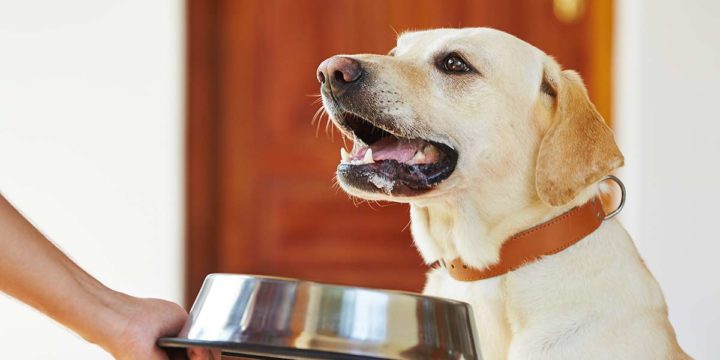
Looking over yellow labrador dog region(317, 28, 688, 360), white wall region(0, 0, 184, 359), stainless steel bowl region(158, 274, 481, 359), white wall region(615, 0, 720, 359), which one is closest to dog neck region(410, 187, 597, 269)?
yellow labrador dog region(317, 28, 688, 360)

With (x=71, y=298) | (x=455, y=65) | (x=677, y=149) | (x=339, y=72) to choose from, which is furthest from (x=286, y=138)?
(x=71, y=298)

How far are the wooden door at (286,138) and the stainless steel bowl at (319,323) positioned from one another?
2983mm

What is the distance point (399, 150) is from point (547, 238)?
310mm

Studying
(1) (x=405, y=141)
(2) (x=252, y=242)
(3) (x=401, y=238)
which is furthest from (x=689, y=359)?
(2) (x=252, y=242)

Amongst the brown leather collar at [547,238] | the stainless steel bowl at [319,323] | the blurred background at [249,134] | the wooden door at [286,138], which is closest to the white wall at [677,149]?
the blurred background at [249,134]

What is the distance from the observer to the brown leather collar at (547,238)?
170 centimetres

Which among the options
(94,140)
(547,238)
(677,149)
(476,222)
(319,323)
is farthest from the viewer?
(94,140)

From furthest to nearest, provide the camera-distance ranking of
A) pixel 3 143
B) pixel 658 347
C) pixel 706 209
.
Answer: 1. pixel 3 143
2. pixel 706 209
3. pixel 658 347

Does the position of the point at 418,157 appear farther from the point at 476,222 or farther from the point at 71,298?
the point at 71,298

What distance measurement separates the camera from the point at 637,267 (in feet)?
5.65

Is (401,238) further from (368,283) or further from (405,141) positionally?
(405,141)

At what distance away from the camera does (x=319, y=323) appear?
1.08 m

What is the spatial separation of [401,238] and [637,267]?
8.01 feet

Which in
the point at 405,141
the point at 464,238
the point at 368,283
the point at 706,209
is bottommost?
the point at 368,283
